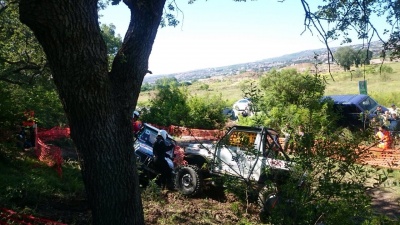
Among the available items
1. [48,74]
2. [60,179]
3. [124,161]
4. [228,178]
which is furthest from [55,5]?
[48,74]

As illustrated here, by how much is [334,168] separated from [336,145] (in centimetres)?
22

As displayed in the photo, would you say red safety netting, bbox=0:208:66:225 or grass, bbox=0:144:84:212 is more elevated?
red safety netting, bbox=0:208:66:225

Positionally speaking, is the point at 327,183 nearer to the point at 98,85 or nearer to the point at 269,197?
the point at 269,197

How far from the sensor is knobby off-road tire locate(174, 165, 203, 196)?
8.06m

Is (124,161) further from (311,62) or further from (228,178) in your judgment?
(311,62)

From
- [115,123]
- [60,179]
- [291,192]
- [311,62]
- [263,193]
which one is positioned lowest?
[60,179]

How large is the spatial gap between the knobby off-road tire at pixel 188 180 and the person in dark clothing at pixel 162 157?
423 mm

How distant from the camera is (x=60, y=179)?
862 cm

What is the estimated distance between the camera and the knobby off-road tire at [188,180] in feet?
26.5

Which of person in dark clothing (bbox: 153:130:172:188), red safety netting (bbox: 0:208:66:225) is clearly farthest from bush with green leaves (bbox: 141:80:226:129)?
red safety netting (bbox: 0:208:66:225)

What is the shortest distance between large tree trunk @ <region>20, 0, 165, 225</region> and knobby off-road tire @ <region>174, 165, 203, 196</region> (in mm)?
4220

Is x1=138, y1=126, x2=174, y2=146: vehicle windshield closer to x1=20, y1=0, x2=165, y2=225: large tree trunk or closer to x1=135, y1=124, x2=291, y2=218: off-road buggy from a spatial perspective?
x1=135, y1=124, x2=291, y2=218: off-road buggy

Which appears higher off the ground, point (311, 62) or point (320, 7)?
point (320, 7)

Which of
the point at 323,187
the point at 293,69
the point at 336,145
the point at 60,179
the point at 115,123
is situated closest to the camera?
the point at 323,187
